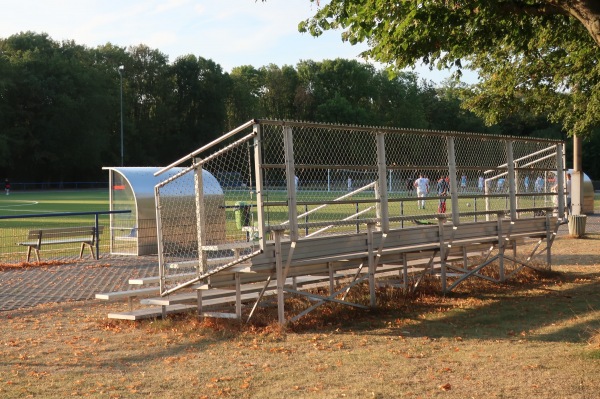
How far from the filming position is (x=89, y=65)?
92.1m

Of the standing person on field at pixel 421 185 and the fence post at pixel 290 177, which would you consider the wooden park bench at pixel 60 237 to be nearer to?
the standing person on field at pixel 421 185

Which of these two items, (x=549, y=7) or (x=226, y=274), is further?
(x=549, y=7)

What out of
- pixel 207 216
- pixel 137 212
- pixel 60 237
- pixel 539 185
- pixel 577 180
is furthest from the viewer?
pixel 577 180

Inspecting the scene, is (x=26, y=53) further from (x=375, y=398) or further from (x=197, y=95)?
(x=375, y=398)

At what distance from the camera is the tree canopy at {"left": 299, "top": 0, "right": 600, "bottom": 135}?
11188 mm

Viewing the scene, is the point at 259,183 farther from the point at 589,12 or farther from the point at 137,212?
the point at 137,212

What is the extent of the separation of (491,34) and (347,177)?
316 centimetres

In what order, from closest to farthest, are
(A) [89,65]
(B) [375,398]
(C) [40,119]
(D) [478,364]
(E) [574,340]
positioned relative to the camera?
1. (B) [375,398]
2. (D) [478,364]
3. (E) [574,340]
4. (C) [40,119]
5. (A) [89,65]

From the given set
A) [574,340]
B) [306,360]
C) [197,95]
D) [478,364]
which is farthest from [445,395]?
[197,95]

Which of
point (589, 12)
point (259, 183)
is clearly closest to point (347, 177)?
point (259, 183)

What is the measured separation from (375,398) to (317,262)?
3836mm

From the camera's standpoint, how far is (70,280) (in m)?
15.6

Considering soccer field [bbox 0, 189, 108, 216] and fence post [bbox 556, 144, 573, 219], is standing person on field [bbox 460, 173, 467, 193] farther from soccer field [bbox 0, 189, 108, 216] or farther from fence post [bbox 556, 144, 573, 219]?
soccer field [bbox 0, 189, 108, 216]

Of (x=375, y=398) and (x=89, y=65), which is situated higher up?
(x=89, y=65)
